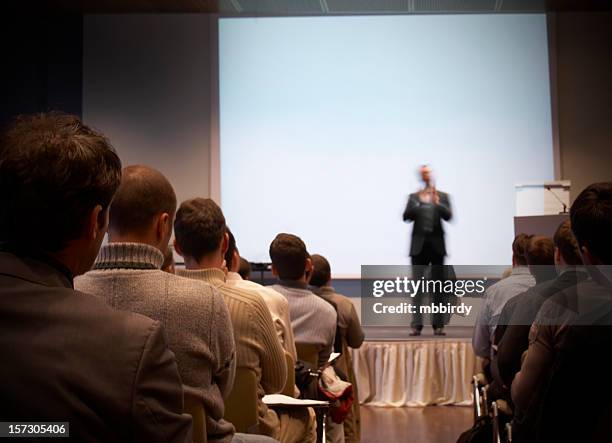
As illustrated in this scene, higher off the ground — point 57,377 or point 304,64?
point 304,64

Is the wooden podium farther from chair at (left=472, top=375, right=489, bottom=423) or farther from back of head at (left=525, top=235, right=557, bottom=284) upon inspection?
chair at (left=472, top=375, right=489, bottom=423)

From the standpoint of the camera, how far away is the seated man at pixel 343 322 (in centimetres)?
326

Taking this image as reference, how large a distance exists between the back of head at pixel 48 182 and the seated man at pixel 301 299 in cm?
179

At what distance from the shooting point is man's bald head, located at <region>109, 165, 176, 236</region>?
4.77 feet

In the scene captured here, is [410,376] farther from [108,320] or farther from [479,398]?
[108,320]

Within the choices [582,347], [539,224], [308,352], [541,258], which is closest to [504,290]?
[541,258]

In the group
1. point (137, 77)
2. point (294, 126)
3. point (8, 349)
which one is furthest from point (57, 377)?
point (137, 77)

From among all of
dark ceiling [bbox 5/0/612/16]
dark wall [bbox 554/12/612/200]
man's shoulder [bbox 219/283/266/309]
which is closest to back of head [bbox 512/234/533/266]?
man's shoulder [bbox 219/283/266/309]

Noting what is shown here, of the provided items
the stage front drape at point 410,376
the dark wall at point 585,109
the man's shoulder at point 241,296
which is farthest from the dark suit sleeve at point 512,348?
the dark wall at point 585,109

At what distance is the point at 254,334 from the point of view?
5.97 ft

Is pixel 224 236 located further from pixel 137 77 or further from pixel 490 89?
pixel 137 77

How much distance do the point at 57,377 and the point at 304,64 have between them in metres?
4.48

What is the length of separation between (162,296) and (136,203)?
230 millimetres

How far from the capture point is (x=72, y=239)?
86cm
